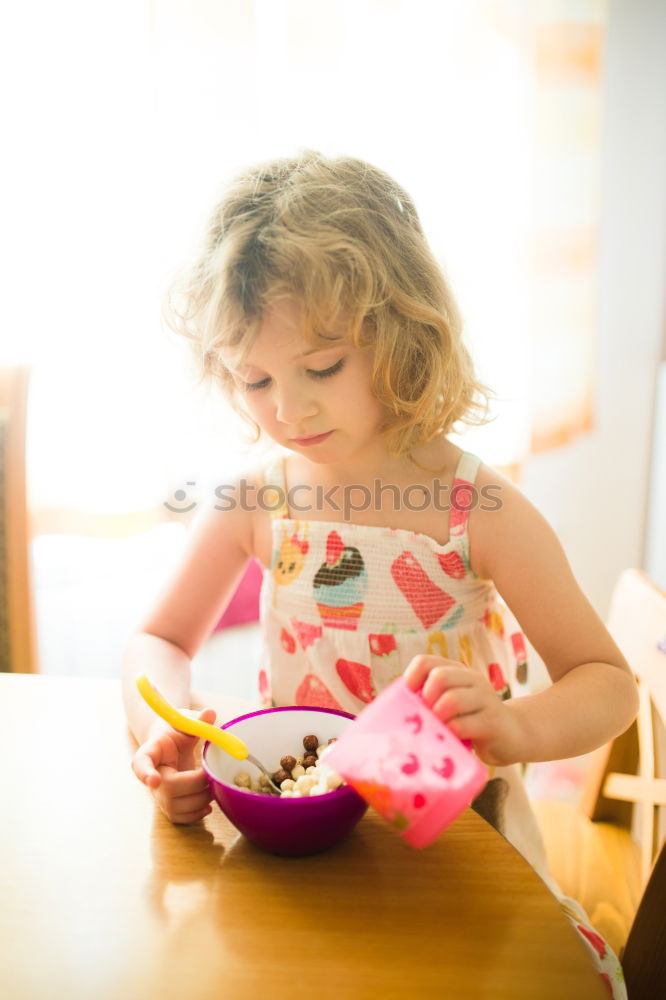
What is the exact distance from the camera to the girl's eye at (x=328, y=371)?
74 cm

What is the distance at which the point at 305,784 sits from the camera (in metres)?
0.58

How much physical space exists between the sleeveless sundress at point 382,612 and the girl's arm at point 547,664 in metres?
0.04

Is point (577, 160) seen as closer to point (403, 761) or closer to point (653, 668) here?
point (653, 668)

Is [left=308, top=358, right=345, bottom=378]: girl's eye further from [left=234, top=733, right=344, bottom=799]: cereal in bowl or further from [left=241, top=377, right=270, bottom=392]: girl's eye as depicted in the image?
[left=234, top=733, right=344, bottom=799]: cereal in bowl

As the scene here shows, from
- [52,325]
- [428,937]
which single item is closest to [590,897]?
[428,937]

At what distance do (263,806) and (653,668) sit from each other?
47 centimetres

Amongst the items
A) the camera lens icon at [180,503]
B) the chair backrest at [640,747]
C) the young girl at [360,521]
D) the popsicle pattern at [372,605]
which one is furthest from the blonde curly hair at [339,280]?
the camera lens icon at [180,503]

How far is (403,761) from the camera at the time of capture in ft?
1.57

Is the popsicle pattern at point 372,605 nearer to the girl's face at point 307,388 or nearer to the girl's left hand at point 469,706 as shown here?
the girl's face at point 307,388

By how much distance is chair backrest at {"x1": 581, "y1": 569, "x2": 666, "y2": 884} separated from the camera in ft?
2.65

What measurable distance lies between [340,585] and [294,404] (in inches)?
9.3

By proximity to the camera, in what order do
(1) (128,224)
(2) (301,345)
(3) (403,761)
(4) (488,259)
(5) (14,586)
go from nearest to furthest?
(3) (403,761) → (2) (301,345) → (5) (14,586) → (1) (128,224) → (4) (488,259)

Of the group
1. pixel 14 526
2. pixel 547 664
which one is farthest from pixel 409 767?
pixel 14 526

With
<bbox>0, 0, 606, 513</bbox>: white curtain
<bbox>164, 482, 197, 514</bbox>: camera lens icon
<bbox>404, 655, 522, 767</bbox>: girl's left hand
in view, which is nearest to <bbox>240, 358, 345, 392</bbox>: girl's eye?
<bbox>404, 655, 522, 767</bbox>: girl's left hand
